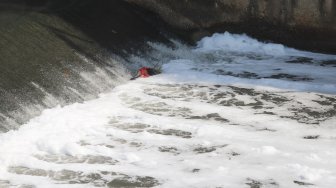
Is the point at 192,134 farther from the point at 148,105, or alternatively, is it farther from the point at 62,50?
the point at 62,50

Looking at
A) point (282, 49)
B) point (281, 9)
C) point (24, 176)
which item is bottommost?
point (24, 176)

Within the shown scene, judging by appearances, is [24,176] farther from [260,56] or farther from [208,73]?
[260,56]

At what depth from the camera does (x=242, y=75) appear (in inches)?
391

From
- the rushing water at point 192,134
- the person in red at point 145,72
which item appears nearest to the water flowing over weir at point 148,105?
the rushing water at point 192,134

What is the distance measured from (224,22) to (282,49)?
1.36 meters

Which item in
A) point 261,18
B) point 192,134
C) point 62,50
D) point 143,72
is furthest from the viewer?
point 261,18

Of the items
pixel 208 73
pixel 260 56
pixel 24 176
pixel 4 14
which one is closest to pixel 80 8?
pixel 4 14

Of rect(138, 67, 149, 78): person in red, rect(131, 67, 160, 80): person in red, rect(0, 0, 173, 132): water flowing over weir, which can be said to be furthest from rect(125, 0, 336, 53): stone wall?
rect(138, 67, 149, 78): person in red

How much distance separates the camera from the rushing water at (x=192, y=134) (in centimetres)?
627

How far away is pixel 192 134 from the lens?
7.47 m

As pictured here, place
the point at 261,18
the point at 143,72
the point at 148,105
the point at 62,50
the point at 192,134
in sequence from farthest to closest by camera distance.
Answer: the point at 261,18 → the point at 143,72 → the point at 62,50 → the point at 148,105 → the point at 192,134

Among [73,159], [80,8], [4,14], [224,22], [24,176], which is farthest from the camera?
[224,22]

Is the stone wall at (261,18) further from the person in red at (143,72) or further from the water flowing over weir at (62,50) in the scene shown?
the person in red at (143,72)

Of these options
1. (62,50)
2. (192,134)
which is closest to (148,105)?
(192,134)
